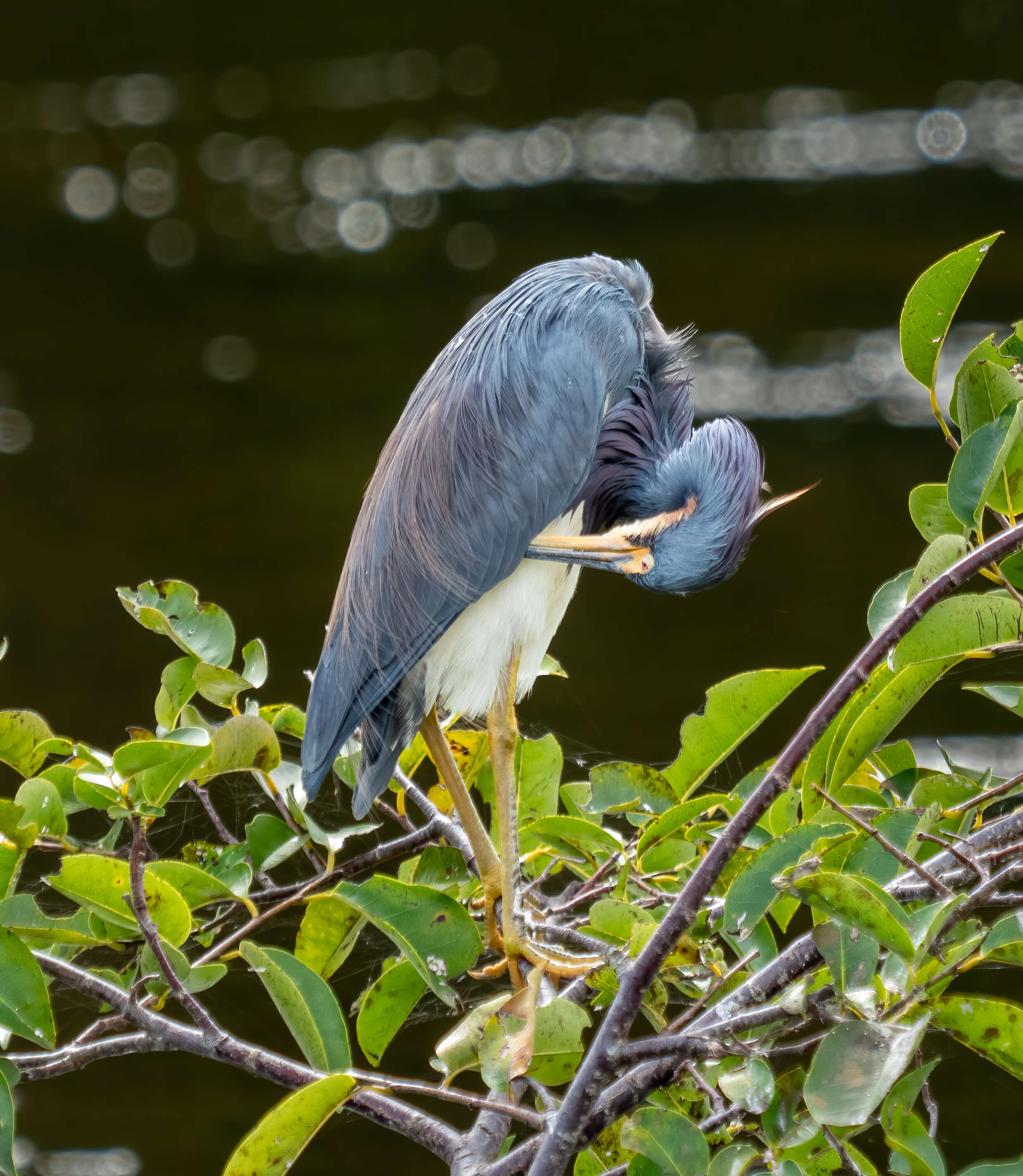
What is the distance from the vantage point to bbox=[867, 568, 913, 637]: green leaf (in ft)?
2.06

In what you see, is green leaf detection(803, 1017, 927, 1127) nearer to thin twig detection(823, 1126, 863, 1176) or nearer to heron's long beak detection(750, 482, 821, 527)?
thin twig detection(823, 1126, 863, 1176)

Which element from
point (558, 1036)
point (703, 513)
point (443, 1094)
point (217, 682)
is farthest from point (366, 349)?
point (443, 1094)

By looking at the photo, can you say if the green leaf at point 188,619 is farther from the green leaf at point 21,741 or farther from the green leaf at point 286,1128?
the green leaf at point 286,1128

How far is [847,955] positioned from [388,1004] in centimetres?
30

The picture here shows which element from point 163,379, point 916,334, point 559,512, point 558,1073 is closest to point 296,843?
point 558,1073

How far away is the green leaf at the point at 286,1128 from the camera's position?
530 mm

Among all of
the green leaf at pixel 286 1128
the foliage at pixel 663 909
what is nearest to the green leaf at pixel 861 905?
the foliage at pixel 663 909

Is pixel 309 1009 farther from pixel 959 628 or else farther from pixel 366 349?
pixel 366 349

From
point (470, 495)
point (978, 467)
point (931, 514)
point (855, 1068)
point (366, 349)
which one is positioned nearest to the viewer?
point (855, 1068)

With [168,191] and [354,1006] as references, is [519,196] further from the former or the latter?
[354,1006]

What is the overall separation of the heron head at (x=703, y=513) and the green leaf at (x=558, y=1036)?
0.51 meters

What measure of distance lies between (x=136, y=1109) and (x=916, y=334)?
233 centimetres

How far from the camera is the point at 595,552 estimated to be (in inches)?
42.9

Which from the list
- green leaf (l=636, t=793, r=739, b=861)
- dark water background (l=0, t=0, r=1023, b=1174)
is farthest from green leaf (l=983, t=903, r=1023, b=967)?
dark water background (l=0, t=0, r=1023, b=1174)
